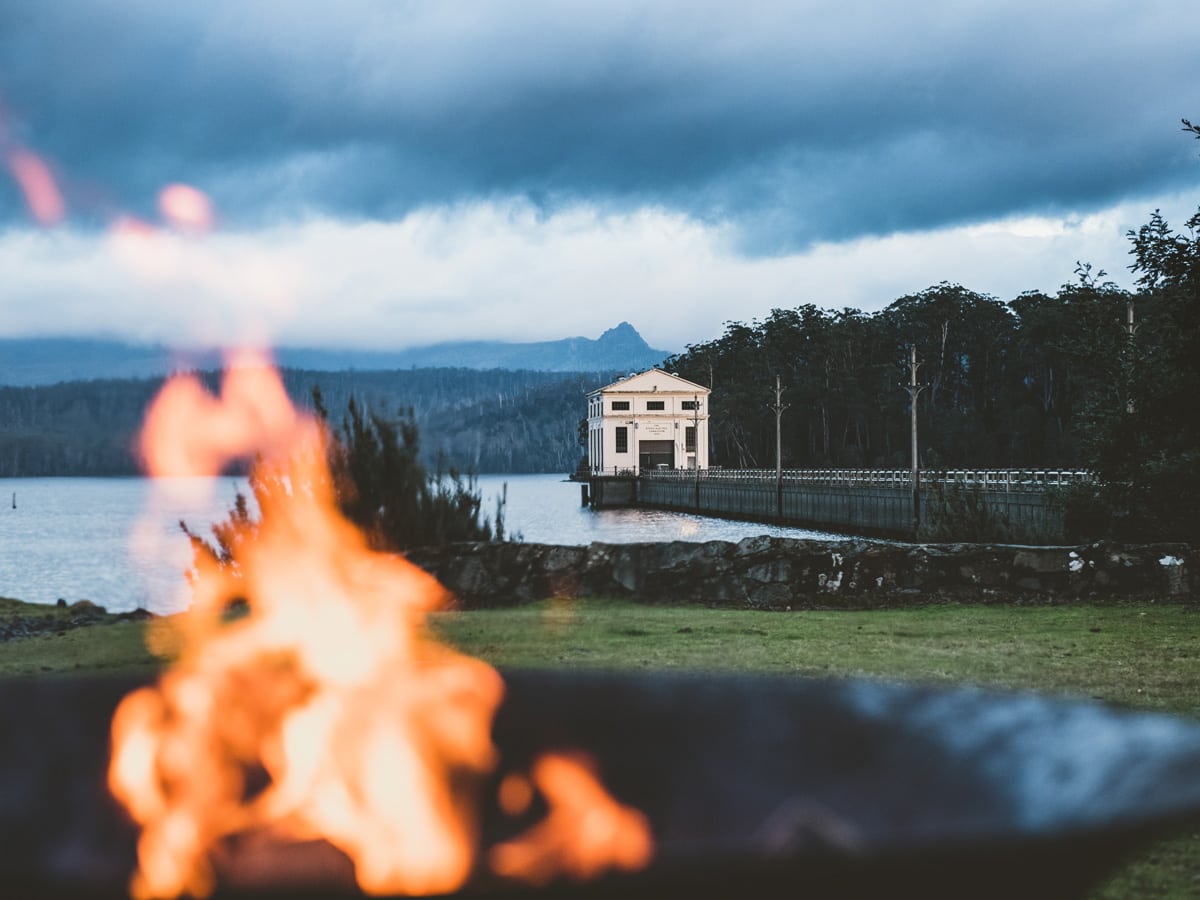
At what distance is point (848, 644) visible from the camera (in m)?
9.53

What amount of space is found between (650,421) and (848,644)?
280 ft

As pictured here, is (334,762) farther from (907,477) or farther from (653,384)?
(653,384)

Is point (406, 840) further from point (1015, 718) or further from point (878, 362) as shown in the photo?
point (878, 362)

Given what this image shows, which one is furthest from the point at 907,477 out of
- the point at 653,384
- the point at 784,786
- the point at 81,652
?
the point at 653,384

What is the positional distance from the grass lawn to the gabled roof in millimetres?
81180

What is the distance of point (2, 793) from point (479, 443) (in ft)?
19.9

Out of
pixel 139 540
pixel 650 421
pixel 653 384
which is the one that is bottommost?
pixel 139 540

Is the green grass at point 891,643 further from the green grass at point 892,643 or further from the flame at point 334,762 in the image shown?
the flame at point 334,762

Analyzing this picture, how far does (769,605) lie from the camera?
12.7m

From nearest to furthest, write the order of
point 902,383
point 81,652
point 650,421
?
point 81,652, point 902,383, point 650,421

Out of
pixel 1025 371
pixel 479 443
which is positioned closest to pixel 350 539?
pixel 479 443

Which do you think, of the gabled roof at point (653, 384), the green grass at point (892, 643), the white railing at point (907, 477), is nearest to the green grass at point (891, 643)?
the green grass at point (892, 643)

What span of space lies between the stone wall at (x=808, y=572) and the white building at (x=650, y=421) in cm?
7997

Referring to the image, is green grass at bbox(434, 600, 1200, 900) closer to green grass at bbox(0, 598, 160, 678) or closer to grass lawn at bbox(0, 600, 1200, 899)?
grass lawn at bbox(0, 600, 1200, 899)
